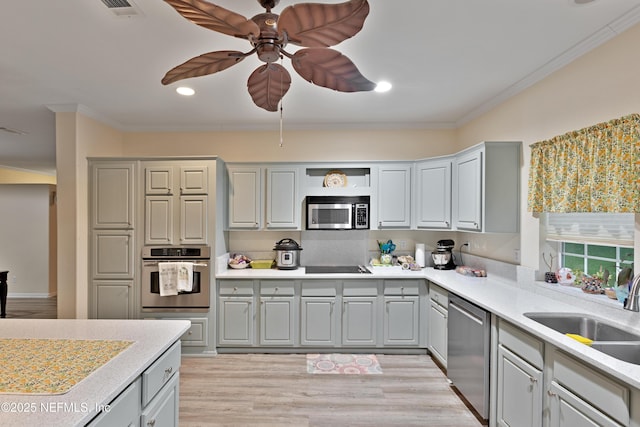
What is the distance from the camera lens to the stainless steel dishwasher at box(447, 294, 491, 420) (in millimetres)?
2205

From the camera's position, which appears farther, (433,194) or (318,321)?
(433,194)

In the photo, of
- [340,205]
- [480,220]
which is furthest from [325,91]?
[480,220]

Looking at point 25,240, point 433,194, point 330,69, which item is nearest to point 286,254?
point 433,194

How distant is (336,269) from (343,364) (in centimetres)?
104

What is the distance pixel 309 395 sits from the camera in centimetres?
265

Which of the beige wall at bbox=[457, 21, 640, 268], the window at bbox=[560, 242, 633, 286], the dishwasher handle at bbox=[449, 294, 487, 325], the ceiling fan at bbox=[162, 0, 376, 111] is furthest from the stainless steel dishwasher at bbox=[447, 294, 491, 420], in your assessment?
the ceiling fan at bbox=[162, 0, 376, 111]

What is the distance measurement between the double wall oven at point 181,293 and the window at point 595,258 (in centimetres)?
334

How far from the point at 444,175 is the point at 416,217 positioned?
58 cm

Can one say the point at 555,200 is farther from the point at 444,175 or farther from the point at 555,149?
the point at 444,175

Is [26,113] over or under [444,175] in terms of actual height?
over

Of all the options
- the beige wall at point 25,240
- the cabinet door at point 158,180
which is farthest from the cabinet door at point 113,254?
the beige wall at point 25,240

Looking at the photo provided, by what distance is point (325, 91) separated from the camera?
113 inches

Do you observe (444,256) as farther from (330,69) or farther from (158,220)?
(158,220)

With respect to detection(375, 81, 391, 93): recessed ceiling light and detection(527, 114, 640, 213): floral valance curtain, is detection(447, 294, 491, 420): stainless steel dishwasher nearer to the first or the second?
detection(527, 114, 640, 213): floral valance curtain
